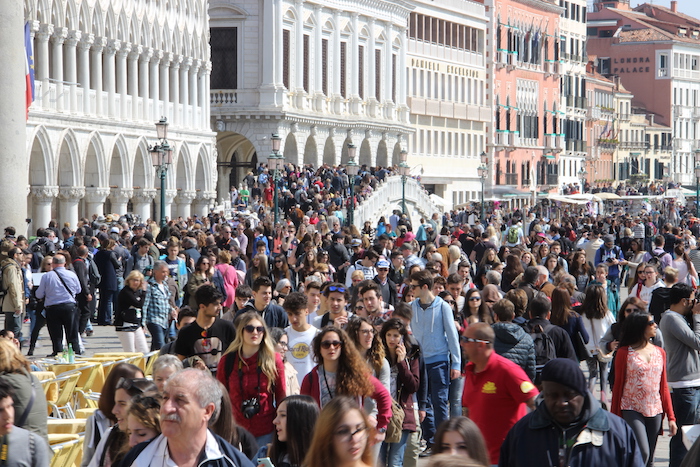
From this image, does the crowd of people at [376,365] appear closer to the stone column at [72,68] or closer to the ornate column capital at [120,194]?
the stone column at [72,68]

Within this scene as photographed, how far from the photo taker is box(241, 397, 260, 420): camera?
8.26 m

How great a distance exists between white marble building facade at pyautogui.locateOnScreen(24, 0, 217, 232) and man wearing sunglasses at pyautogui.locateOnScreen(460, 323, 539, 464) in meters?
27.5

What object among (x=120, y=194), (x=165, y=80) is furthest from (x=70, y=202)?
(x=165, y=80)

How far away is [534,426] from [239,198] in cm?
3819

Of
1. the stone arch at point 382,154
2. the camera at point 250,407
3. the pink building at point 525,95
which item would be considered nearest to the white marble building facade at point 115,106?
the stone arch at point 382,154

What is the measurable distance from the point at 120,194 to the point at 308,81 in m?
17.2

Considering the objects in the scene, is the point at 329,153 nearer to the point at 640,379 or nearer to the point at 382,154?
the point at 382,154

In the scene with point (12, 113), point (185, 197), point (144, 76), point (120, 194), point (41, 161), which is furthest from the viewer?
point (185, 197)

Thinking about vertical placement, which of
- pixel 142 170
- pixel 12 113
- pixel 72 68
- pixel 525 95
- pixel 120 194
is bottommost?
pixel 120 194

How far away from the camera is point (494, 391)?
310 inches

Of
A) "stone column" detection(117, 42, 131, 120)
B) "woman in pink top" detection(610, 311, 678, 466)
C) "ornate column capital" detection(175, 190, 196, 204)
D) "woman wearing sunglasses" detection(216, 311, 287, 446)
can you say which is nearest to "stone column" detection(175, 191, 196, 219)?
"ornate column capital" detection(175, 190, 196, 204)

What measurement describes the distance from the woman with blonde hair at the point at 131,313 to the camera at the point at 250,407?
613 cm

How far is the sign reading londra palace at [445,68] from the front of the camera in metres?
68.7

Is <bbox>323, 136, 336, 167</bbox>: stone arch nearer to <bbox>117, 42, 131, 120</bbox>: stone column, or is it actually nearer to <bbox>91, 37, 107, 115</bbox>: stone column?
<bbox>117, 42, 131, 120</bbox>: stone column
